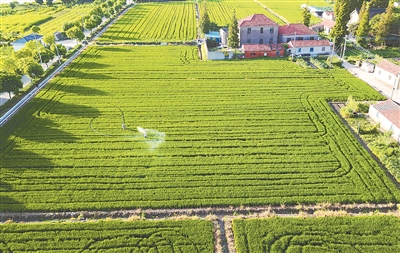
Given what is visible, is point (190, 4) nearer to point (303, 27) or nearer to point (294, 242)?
point (303, 27)

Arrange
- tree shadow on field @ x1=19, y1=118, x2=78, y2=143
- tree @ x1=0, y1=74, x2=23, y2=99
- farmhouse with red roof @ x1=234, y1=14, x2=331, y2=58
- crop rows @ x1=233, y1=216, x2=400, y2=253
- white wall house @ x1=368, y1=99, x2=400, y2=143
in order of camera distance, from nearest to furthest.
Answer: crop rows @ x1=233, y1=216, x2=400, y2=253 < white wall house @ x1=368, y1=99, x2=400, y2=143 < tree shadow on field @ x1=19, y1=118, x2=78, y2=143 < tree @ x1=0, y1=74, x2=23, y2=99 < farmhouse with red roof @ x1=234, y1=14, x2=331, y2=58

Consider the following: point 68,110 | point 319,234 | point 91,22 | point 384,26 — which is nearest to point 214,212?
point 319,234

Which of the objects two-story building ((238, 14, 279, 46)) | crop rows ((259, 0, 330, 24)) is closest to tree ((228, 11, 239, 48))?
two-story building ((238, 14, 279, 46))

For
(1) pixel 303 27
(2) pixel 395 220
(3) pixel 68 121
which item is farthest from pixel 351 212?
(1) pixel 303 27

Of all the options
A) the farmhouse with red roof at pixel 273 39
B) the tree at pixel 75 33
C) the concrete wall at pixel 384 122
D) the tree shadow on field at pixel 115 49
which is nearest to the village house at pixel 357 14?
the farmhouse with red roof at pixel 273 39

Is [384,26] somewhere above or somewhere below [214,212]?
above

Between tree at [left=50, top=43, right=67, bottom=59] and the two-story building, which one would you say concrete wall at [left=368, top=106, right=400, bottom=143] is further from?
tree at [left=50, top=43, right=67, bottom=59]

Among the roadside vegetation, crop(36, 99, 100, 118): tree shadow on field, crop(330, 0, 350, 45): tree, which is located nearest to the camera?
the roadside vegetation

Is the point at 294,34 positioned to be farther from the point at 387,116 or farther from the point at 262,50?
the point at 387,116
